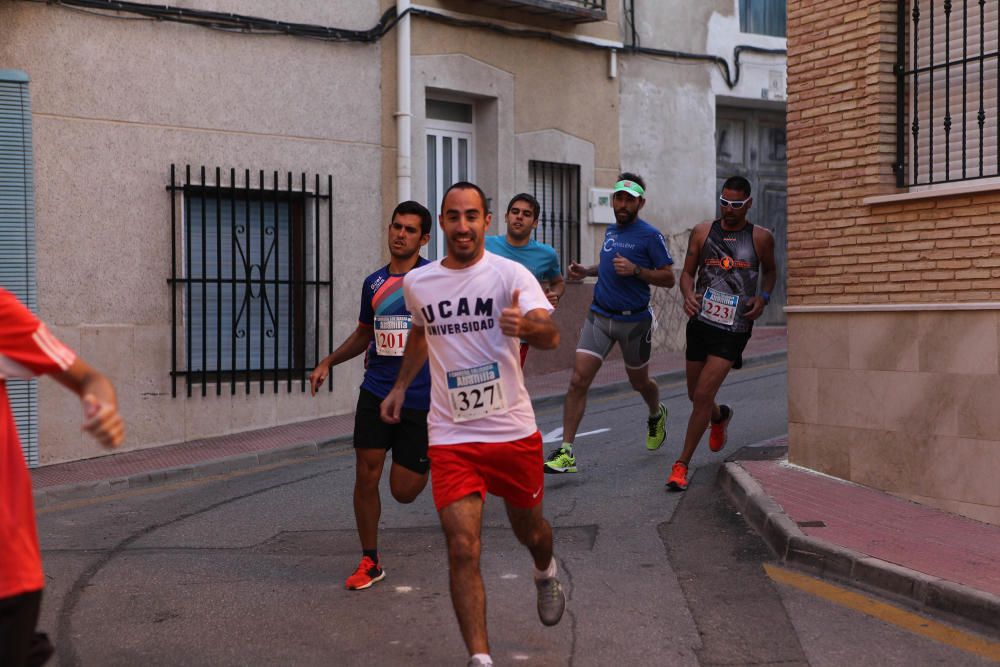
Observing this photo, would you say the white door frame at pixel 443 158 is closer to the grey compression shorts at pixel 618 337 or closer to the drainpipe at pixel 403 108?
the drainpipe at pixel 403 108

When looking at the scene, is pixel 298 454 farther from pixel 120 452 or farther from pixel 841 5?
pixel 841 5

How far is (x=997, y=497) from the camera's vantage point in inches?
305

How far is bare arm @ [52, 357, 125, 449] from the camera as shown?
3.37 metres

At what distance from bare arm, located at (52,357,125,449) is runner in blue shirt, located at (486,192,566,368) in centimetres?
569

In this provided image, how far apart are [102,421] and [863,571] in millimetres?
4172

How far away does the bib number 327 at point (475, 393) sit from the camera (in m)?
5.14

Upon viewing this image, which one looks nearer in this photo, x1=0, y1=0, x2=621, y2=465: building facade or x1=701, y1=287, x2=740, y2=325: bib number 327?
x1=701, y1=287, x2=740, y2=325: bib number 327

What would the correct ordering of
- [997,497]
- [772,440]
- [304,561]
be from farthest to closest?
[772,440] < [997,497] < [304,561]

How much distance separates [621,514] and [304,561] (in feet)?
6.68

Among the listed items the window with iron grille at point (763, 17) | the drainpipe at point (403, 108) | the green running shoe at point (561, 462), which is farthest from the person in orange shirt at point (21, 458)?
the window with iron grille at point (763, 17)

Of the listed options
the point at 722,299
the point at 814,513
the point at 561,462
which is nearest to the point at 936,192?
the point at 722,299

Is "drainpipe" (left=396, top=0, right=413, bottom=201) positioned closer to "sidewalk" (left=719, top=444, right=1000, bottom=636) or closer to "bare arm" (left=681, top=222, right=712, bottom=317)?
"bare arm" (left=681, top=222, right=712, bottom=317)

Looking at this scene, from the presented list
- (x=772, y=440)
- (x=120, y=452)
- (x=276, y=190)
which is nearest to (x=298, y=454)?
(x=120, y=452)

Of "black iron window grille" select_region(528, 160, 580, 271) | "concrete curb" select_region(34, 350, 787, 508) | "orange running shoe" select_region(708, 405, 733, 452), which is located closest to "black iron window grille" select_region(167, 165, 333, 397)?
"concrete curb" select_region(34, 350, 787, 508)
